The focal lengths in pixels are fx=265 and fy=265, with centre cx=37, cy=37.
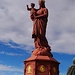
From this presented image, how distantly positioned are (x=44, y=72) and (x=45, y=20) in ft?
16.6

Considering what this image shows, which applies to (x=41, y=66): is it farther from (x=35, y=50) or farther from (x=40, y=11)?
(x=40, y=11)

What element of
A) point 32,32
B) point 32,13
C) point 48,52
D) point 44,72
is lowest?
point 44,72

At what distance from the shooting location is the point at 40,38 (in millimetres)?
24500

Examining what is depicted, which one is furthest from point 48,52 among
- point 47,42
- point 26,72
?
Result: point 26,72

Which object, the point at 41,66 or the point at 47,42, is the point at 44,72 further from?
the point at 47,42

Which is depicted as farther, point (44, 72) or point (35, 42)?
point (35, 42)

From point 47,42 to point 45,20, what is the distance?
6.84 feet

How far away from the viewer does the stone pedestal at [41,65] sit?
22875 mm

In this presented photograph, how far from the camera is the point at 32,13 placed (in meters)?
25.0

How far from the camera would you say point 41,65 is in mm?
23000

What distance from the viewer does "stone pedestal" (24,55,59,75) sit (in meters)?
22.9

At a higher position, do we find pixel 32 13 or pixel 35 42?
pixel 32 13

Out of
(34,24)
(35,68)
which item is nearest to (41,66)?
(35,68)

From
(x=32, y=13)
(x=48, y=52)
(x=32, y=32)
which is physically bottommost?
(x=48, y=52)
